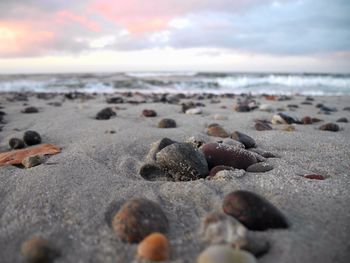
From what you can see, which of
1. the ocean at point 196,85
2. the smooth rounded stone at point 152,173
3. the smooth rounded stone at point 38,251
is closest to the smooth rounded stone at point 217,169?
the smooth rounded stone at point 152,173

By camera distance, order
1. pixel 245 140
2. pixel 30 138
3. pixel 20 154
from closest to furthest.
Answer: pixel 20 154
pixel 245 140
pixel 30 138

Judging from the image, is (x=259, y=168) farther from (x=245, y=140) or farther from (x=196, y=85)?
(x=196, y=85)

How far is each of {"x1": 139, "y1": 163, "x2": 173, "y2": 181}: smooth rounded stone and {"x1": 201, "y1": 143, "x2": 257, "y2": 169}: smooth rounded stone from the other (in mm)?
313

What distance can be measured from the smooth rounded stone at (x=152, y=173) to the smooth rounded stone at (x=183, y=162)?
44 mm

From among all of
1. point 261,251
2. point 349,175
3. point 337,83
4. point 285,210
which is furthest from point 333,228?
point 337,83

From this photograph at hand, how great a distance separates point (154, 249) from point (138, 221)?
168mm

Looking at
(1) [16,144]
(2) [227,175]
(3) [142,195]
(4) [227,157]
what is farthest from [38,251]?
(1) [16,144]

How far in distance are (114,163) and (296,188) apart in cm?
123

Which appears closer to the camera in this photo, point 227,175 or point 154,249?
point 154,249

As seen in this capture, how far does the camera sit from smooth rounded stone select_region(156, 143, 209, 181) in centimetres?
205

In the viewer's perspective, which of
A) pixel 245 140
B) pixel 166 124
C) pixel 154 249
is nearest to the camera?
pixel 154 249

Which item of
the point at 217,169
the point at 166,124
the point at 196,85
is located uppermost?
the point at 217,169

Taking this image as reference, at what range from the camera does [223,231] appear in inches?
53.1

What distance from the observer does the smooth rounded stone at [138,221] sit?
1.39 meters
